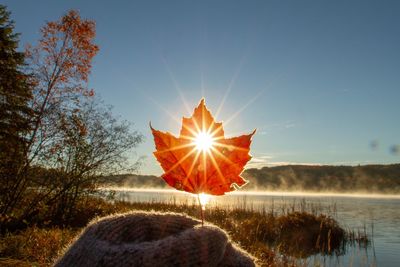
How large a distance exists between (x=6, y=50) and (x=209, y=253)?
22.6 metres

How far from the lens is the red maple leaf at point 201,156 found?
1662 millimetres

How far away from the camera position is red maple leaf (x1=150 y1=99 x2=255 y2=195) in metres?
1.66

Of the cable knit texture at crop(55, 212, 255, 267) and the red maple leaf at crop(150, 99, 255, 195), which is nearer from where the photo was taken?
the cable knit texture at crop(55, 212, 255, 267)

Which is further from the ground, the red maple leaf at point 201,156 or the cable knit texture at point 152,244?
the red maple leaf at point 201,156

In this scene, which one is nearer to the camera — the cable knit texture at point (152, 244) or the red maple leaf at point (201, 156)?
the cable knit texture at point (152, 244)

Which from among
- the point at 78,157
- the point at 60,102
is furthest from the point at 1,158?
the point at 78,157

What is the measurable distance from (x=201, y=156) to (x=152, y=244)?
1.38ft

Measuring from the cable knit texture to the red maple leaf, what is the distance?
7.2 inches

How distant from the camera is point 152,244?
1553 mm

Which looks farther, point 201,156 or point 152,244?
point 201,156

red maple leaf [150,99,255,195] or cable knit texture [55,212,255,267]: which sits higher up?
red maple leaf [150,99,255,195]

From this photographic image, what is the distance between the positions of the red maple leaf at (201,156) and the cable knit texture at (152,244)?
18 centimetres

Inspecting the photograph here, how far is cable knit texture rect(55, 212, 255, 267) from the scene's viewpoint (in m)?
1.53

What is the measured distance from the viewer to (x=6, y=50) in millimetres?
20844
